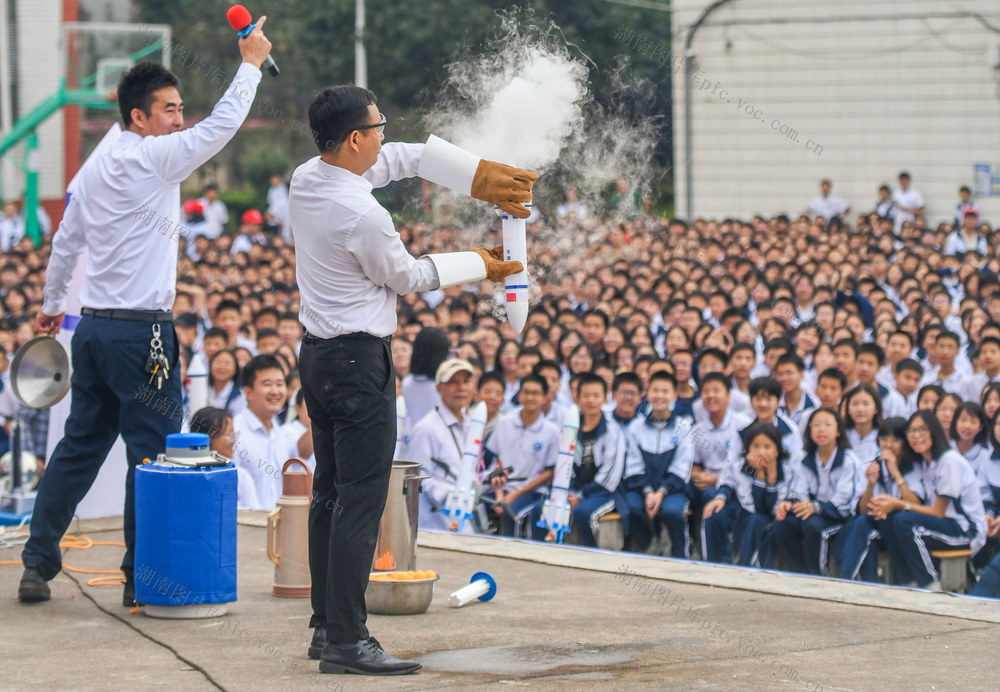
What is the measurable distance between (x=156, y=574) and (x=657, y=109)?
19353mm

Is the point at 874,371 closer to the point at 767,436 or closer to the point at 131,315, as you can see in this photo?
the point at 767,436

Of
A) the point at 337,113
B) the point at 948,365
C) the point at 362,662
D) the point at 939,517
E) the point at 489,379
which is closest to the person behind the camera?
the point at 362,662

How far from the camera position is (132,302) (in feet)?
15.5

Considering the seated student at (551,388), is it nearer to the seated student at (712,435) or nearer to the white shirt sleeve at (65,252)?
the seated student at (712,435)

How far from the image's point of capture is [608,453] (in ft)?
26.2

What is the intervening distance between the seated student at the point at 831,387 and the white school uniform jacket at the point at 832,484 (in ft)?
2.78

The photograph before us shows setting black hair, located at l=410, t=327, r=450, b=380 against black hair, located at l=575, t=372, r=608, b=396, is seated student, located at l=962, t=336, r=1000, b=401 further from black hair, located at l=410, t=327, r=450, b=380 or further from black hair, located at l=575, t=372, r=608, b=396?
black hair, located at l=410, t=327, r=450, b=380

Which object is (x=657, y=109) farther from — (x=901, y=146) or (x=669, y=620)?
(x=669, y=620)

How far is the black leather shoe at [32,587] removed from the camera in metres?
4.79

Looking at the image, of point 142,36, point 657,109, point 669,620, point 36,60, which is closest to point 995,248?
point 657,109

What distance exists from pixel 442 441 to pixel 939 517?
2.73 meters

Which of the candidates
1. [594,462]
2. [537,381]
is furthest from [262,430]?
[594,462]

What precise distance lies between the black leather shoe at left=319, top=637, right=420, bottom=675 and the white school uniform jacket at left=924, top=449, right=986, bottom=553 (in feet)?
13.1

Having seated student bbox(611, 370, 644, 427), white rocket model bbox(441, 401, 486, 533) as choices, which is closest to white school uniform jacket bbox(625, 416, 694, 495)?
seated student bbox(611, 370, 644, 427)
